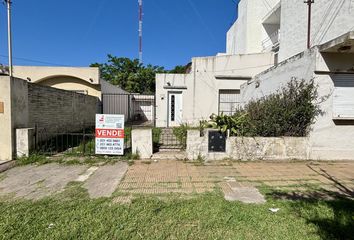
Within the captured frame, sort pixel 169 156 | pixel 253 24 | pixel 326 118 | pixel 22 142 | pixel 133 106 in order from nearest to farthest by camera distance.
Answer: pixel 22 142, pixel 326 118, pixel 169 156, pixel 253 24, pixel 133 106

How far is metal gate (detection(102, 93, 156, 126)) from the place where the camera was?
16.8 m

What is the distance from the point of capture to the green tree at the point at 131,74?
94.0 ft

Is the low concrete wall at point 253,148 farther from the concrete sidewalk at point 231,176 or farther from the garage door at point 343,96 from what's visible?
the garage door at point 343,96

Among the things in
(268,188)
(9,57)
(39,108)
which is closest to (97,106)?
(9,57)

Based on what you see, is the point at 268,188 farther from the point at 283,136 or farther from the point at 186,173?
the point at 283,136

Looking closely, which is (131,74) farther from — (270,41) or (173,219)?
(173,219)

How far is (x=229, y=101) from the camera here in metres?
13.2

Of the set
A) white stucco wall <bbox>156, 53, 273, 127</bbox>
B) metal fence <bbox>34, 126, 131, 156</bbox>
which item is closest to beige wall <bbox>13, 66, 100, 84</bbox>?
white stucco wall <bbox>156, 53, 273, 127</bbox>

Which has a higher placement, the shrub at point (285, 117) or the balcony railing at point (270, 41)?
the balcony railing at point (270, 41)

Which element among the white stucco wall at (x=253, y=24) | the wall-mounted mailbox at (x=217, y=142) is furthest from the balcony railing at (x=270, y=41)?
the wall-mounted mailbox at (x=217, y=142)

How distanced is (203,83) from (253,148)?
7015mm

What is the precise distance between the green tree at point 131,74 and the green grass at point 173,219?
83.8ft

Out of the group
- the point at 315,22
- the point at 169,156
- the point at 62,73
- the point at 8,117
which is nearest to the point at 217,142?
the point at 169,156

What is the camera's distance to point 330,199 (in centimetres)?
367
